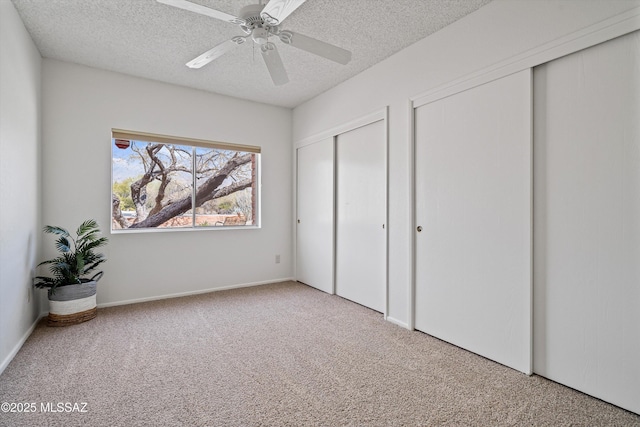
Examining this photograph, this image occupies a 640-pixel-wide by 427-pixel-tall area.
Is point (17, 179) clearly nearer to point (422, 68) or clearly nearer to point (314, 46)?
point (314, 46)

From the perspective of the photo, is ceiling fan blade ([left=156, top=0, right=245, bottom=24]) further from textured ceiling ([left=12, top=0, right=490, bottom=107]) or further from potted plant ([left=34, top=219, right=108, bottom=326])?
potted plant ([left=34, top=219, right=108, bottom=326])

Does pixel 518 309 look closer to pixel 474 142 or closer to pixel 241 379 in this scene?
pixel 474 142

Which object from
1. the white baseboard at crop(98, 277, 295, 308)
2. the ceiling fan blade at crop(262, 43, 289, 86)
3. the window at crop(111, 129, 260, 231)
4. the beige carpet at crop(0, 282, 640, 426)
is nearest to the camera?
the beige carpet at crop(0, 282, 640, 426)

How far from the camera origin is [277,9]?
167cm

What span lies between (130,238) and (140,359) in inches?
66.0

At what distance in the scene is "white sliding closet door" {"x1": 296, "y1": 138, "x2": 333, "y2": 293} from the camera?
3.86 m

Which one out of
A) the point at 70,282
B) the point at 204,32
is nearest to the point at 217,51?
the point at 204,32

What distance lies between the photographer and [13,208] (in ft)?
7.34

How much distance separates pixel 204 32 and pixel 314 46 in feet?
Answer: 3.70

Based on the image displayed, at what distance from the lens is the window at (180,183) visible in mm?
3742

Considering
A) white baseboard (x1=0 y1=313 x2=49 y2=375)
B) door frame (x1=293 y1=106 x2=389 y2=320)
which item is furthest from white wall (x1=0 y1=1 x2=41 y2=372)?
door frame (x1=293 y1=106 x2=389 y2=320)

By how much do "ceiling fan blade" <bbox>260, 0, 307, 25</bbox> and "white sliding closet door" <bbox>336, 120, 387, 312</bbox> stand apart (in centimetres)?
157

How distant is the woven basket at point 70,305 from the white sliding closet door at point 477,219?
293cm

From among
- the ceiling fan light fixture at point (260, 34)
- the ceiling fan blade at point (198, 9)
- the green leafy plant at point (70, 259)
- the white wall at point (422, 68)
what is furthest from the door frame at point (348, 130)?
the green leafy plant at point (70, 259)
